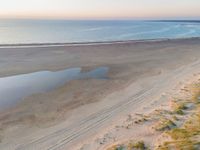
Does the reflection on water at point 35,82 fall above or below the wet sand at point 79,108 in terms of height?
below

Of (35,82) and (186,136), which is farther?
(35,82)

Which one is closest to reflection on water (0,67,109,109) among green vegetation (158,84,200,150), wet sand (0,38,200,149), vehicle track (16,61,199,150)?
wet sand (0,38,200,149)

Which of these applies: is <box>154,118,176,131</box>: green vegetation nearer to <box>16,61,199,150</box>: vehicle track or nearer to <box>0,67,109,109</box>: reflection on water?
<box>16,61,199,150</box>: vehicle track

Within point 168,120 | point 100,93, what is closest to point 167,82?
point 100,93

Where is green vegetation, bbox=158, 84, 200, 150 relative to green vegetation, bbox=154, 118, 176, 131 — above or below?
above

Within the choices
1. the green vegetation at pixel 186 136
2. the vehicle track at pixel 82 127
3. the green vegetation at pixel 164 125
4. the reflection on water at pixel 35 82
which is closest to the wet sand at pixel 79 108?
the vehicle track at pixel 82 127

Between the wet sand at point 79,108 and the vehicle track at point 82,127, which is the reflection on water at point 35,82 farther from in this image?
the vehicle track at point 82,127

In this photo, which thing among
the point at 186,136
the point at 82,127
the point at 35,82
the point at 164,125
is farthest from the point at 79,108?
the point at 35,82

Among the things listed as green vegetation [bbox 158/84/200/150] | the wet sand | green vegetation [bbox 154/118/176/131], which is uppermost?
green vegetation [bbox 158/84/200/150]

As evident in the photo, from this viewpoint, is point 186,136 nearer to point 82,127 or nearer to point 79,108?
point 82,127
